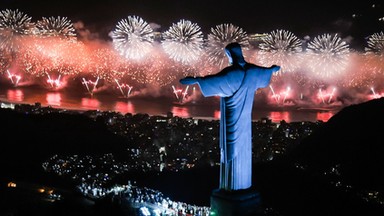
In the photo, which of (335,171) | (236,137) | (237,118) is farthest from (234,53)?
(335,171)

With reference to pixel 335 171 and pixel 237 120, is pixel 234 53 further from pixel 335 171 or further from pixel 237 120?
pixel 335 171

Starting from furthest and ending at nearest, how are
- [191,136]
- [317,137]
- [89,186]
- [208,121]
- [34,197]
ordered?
[208,121], [191,136], [317,137], [89,186], [34,197]

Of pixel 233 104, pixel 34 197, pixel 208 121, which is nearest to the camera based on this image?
pixel 233 104

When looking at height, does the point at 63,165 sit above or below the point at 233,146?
below

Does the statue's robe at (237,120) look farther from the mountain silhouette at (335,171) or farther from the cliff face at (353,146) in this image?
the cliff face at (353,146)

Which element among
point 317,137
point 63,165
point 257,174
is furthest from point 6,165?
point 317,137

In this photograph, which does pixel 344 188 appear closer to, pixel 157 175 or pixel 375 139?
pixel 375 139

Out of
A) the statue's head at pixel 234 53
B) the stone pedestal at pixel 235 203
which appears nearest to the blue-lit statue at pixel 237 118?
the statue's head at pixel 234 53
